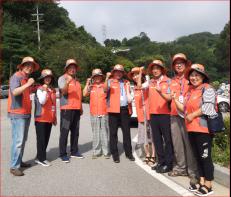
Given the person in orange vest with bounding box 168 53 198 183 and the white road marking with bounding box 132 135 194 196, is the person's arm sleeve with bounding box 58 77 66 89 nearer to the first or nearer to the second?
the white road marking with bounding box 132 135 194 196

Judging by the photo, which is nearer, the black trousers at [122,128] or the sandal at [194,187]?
the sandal at [194,187]

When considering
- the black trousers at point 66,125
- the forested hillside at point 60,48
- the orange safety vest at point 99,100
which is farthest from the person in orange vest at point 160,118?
the forested hillside at point 60,48

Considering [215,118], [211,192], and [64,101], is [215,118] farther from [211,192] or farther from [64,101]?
[64,101]

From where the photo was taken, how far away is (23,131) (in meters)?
6.68

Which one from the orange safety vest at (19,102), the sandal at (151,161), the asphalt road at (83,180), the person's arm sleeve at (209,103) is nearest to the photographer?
the person's arm sleeve at (209,103)

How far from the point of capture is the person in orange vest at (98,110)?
25.9ft

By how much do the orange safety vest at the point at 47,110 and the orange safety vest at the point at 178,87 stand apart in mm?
2495

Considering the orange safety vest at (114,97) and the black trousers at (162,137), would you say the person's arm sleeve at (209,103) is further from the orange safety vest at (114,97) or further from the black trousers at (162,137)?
the orange safety vest at (114,97)

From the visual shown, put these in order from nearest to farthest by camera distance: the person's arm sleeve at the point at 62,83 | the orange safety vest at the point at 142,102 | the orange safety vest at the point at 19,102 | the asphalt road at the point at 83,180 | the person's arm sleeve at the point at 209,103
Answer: the person's arm sleeve at the point at 209,103, the asphalt road at the point at 83,180, the orange safety vest at the point at 19,102, the orange safety vest at the point at 142,102, the person's arm sleeve at the point at 62,83

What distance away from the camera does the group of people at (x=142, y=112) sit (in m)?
5.41

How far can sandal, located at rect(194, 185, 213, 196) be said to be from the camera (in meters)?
5.30

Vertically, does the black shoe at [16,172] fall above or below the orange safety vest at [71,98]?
below

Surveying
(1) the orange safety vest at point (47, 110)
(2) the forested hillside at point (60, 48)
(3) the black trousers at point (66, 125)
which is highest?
(2) the forested hillside at point (60, 48)

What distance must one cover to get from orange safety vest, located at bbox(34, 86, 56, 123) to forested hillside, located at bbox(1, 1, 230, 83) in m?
15.9
